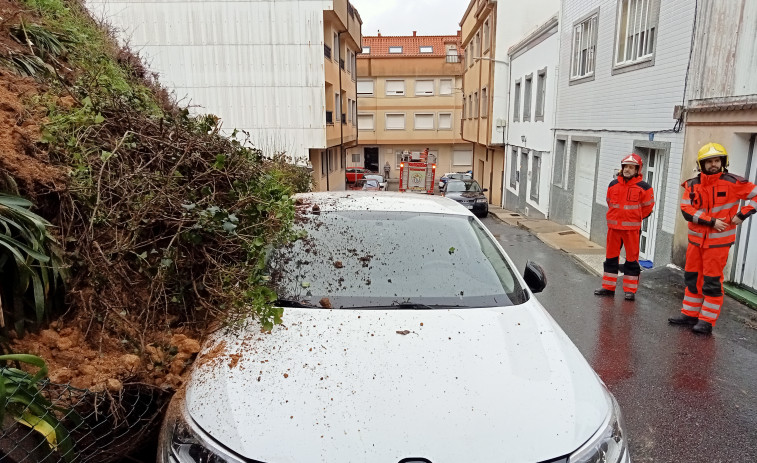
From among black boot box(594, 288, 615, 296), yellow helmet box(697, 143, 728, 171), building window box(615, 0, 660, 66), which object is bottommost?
black boot box(594, 288, 615, 296)

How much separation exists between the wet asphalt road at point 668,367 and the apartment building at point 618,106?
2.13 metres

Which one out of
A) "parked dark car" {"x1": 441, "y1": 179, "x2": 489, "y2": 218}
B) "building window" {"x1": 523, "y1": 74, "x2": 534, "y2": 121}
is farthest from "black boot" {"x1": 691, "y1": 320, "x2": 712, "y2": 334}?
"building window" {"x1": 523, "y1": 74, "x2": 534, "y2": 121}

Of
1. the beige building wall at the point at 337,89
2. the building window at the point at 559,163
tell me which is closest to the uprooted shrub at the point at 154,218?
the beige building wall at the point at 337,89

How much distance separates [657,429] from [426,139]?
38441 mm

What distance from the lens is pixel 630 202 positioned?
6359mm

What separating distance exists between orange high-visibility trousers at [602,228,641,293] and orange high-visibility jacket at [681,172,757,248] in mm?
1126

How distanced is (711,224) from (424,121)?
3657 cm

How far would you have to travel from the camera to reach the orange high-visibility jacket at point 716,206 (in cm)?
508

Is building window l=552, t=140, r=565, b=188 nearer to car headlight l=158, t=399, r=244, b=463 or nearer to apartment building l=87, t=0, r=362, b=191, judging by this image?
apartment building l=87, t=0, r=362, b=191

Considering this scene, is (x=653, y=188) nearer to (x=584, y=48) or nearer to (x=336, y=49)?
(x=584, y=48)

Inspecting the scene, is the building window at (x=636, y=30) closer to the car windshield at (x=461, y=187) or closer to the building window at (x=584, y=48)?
the building window at (x=584, y=48)

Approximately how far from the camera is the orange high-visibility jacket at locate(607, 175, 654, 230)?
6324mm

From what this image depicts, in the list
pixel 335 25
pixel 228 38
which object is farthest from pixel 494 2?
pixel 228 38

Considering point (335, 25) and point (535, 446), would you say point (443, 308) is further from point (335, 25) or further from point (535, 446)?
point (335, 25)
